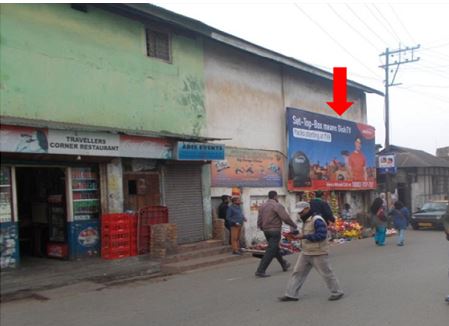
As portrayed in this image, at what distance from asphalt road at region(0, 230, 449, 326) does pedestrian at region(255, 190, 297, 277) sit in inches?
12.5

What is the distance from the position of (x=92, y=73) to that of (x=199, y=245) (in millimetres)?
5334

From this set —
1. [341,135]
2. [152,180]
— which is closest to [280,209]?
[152,180]

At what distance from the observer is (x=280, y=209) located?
10.7 meters

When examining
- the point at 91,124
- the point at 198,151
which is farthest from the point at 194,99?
the point at 91,124

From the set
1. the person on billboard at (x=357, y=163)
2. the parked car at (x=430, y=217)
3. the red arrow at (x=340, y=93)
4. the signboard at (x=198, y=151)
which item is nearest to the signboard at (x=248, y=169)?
the signboard at (x=198, y=151)

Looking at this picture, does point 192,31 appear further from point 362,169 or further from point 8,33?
point 362,169

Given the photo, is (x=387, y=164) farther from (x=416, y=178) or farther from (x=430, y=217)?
(x=416, y=178)

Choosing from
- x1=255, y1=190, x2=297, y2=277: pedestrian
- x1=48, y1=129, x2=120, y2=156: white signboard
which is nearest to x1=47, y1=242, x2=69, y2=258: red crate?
x1=48, y1=129, x2=120, y2=156: white signboard

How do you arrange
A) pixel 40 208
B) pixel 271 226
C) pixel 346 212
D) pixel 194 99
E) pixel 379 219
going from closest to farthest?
pixel 271 226 < pixel 40 208 < pixel 194 99 < pixel 379 219 < pixel 346 212

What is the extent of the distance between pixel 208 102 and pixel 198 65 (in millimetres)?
1154

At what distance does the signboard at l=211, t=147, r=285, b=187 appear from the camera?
15.8m

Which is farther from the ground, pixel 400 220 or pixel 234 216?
pixel 234 216

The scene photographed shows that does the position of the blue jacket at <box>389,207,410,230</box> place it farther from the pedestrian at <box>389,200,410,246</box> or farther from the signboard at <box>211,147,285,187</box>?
the signboard at <box>211,147,285,187</box>

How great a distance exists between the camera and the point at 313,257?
25.6 feet
